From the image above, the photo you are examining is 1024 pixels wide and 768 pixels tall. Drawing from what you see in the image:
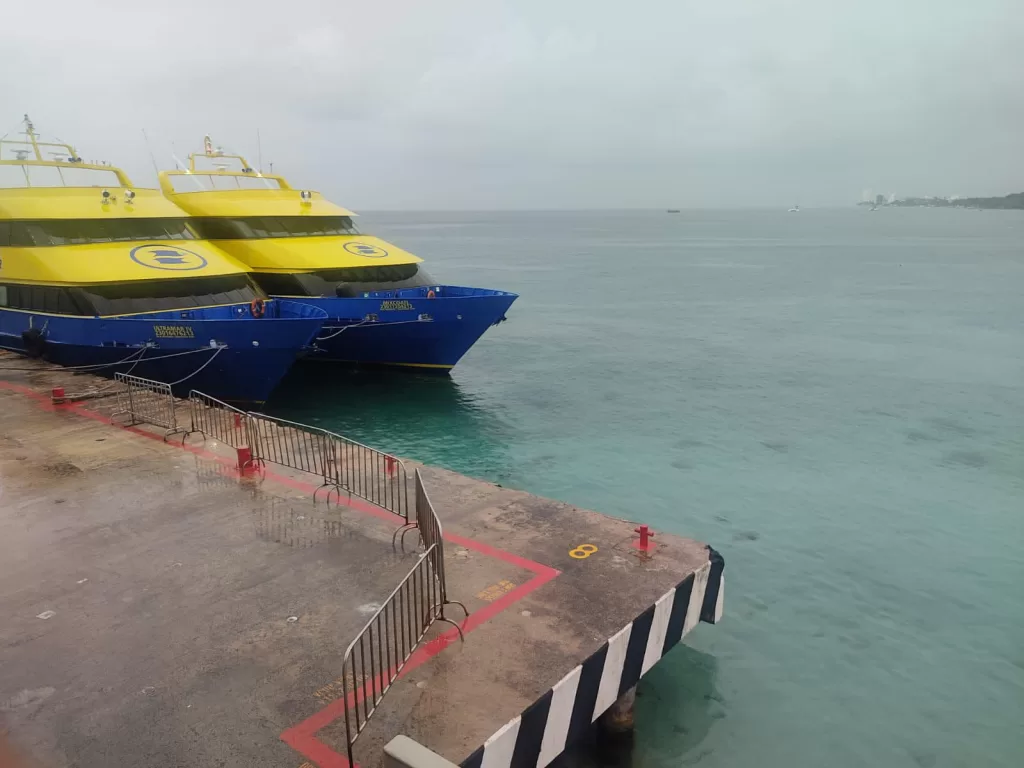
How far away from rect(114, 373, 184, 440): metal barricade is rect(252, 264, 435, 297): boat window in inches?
344

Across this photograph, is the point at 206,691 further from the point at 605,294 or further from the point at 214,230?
the point at 605,294

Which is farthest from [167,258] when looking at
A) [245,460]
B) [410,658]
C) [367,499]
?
[410,658]

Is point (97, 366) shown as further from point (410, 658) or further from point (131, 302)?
point (410, 658)

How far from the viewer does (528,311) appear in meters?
44.5

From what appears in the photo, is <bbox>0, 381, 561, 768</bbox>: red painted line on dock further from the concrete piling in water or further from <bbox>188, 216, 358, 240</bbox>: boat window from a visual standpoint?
<bbox>188, 216, 358, 240</bbox>: boat window

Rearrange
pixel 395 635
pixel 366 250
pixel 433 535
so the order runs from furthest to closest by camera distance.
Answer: pixel 366 250
pixel 433 535
pixel 395 635

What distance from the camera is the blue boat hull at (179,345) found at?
18.1 metres

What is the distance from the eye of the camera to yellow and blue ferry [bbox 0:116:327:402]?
18.2 metres

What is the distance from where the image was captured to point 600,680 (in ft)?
21.2

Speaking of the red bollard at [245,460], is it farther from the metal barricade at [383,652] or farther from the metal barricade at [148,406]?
the metal barricade at [383,652]

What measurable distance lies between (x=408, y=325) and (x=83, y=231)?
31.6ft

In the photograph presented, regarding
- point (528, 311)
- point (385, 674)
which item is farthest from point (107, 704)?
point (528, 311)

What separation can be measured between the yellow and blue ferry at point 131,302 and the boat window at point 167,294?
0.03 metres

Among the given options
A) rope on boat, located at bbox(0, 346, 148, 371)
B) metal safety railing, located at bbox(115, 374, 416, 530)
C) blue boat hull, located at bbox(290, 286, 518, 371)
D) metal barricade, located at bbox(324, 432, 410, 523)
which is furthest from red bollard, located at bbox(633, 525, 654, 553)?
blue boat hull, located at bbox(290, 286, 518, 371)
